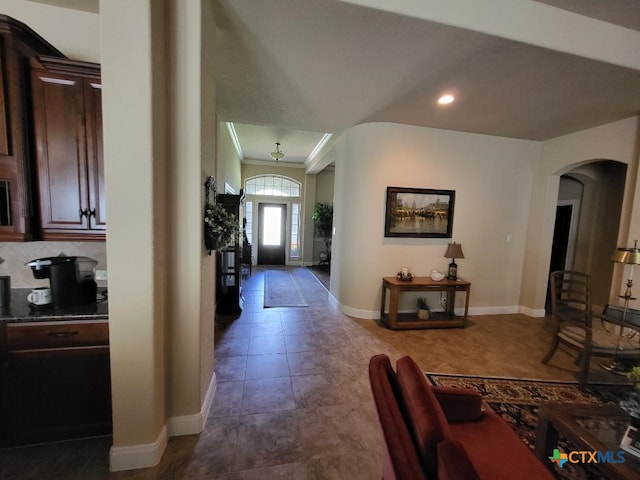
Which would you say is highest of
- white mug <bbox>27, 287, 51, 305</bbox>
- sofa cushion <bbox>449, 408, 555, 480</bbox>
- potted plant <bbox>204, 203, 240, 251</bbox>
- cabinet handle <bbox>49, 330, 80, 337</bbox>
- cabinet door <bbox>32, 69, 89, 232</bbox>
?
cabinet door <bbox>32, 69, 89, 232</bbox>

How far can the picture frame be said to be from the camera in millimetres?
3793

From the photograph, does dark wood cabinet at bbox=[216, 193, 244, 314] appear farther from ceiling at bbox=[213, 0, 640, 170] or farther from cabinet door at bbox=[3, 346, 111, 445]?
cabinet door at bbox=[3, 346, 111, 445]

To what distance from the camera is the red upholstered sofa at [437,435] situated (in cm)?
74

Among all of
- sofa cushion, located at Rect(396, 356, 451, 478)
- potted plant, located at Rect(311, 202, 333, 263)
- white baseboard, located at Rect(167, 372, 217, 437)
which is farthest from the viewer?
potted plant, located at Rect(311, 202, 333, 263)

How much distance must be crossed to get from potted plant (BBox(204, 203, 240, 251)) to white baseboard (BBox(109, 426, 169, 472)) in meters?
1.22

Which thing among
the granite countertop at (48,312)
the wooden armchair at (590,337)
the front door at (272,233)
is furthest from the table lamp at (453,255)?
the front door at (272,233)

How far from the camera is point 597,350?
7.60 ft

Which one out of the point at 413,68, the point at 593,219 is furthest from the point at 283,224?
the point at 593,219

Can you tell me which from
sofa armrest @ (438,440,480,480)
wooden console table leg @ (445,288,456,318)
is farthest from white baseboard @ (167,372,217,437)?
wooden console table leg @ (445,288,456,318)

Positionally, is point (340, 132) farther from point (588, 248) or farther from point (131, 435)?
point (588, 248)

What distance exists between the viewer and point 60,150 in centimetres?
157

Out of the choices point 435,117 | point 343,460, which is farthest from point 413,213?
point 343,460

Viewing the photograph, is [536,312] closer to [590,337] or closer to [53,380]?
[590,337]

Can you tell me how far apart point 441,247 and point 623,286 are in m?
2.03
